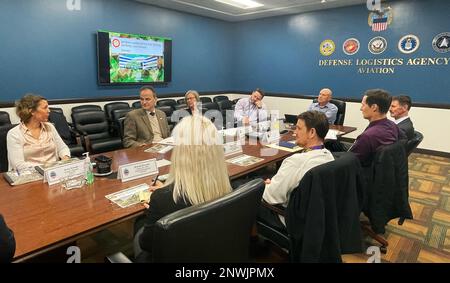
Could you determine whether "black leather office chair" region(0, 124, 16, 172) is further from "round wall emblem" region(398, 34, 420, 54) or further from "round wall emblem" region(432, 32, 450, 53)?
"round wall emblem" region(432, 32, 450, 53)

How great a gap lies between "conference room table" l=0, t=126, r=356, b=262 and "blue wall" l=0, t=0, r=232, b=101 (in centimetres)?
318

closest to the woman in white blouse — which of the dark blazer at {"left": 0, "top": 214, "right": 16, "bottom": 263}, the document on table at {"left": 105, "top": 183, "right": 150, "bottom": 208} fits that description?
the document on table at {"left": 105, "top": 183, "right": 150, "bottom": 208}

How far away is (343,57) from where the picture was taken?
5980 millimetres

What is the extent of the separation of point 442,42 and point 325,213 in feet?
16.4

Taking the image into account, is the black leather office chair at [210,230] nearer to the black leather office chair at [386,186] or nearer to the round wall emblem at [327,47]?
the black leather office chair at [386,186]

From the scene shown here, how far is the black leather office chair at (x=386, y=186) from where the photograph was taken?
2.15 meters

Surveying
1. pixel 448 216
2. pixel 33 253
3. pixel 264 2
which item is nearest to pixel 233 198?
pixel 33 253

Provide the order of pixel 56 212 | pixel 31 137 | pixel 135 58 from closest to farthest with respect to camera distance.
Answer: pixel 56 212 < pixel 31 137 < pixel 135 58

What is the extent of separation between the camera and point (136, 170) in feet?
6.44

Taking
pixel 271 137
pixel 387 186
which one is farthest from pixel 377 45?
pixel 387 186

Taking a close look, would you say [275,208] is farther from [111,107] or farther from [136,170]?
[111,107]

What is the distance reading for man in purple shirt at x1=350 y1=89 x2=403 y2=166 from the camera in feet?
7.85

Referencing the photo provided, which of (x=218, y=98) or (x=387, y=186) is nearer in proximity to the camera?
(x=387, y=186)

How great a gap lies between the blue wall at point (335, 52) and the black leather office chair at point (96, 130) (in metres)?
3.96
